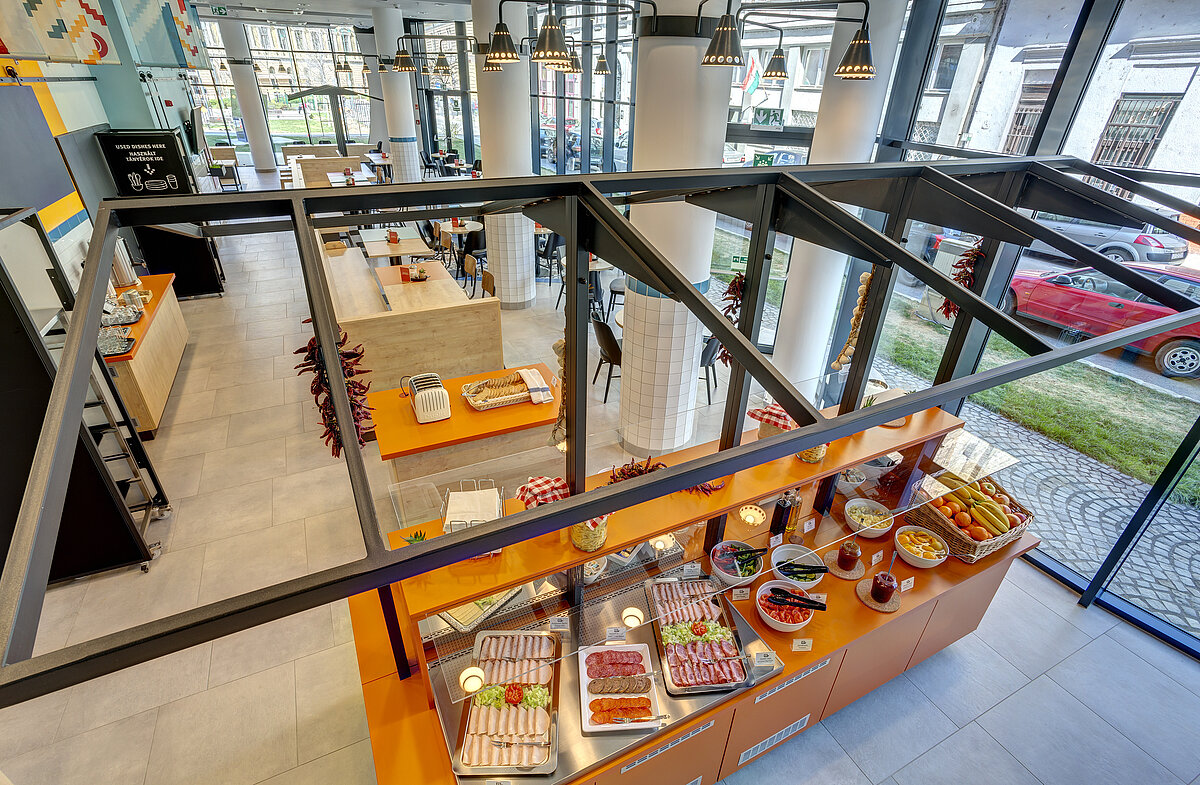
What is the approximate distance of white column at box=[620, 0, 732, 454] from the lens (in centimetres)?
405

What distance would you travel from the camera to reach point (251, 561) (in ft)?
13.5

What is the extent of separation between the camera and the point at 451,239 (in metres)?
9.96

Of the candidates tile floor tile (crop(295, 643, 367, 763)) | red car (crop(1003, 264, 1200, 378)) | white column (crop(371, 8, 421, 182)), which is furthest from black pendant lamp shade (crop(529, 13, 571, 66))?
white column (crop(371, 8, 421, 182))

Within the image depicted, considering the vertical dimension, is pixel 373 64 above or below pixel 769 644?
above

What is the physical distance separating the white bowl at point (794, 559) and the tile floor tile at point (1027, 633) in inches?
64.4

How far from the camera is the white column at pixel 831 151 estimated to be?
431cm

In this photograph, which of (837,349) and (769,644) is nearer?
(769,644)

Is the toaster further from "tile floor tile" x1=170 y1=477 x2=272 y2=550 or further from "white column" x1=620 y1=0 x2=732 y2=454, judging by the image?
"tile floor tile" x1=170 y1=477 x2=272 y2=550

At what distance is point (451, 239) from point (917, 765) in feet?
31.0

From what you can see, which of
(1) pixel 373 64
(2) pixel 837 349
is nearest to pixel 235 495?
(2) pixel 837 349

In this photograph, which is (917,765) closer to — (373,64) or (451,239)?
(451,239)

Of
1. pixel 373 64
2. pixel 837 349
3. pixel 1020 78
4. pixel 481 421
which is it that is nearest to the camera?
pixel 1020 78

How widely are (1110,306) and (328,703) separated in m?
5.12

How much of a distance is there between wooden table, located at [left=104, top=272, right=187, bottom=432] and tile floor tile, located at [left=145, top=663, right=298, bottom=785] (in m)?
2.93
